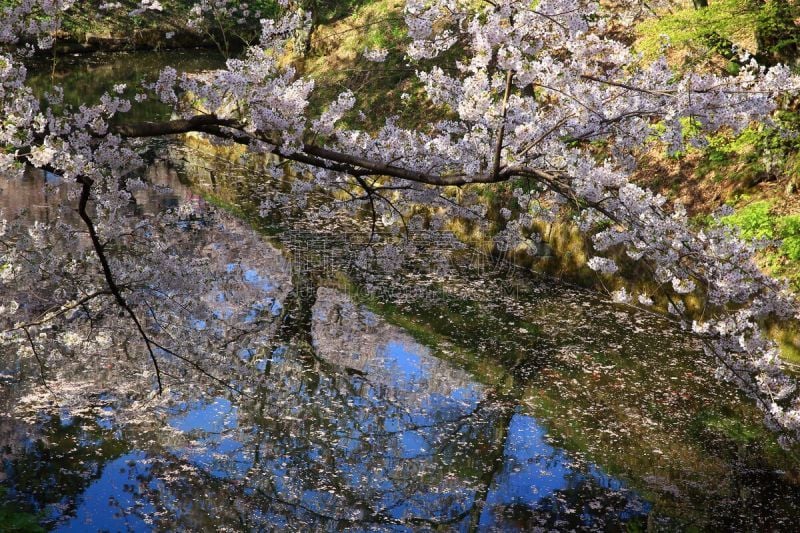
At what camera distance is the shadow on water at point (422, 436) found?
4.91 metres

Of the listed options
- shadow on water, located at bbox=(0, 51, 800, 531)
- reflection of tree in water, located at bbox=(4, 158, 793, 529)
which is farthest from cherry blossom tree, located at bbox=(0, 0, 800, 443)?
shadow on water, located at bbox=(0, 51, 800, 531)

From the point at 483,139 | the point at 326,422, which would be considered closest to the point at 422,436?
the point at 326,422

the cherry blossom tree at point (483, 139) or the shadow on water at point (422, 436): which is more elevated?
the cherry blossom tree at point (483, 139)

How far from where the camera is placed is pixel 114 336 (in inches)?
274

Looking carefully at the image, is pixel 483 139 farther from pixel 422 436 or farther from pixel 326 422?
pixel 326 422

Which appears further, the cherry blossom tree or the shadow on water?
the shadow on water

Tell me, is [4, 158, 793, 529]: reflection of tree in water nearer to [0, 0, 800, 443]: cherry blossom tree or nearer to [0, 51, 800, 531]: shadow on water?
[0, 51, 800, 531]: shadow on water

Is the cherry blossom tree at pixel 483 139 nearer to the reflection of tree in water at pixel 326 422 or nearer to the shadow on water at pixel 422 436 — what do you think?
the reflection of tree in water at pixel 326 422

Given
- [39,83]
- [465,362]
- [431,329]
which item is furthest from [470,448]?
[39,83]

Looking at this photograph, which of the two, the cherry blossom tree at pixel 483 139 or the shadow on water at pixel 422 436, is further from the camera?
the shadow on water at pixel 422 436

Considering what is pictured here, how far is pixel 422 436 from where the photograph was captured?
5871 mm

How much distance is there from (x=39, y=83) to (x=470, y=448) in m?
15.8

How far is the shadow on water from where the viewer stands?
4906mm

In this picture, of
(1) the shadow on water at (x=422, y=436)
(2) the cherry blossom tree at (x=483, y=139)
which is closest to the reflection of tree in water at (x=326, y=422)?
(1) the shadow on water at (x=422, y=436)
